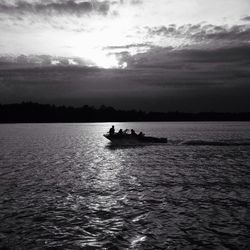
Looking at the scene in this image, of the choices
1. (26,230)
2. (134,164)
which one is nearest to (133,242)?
(26,230)

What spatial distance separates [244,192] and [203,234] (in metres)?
10.2

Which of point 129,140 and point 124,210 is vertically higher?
point 129,140

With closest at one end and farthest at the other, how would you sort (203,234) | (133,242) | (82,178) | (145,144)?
(133,242)
(203,234)
(82,178)
(145,144)

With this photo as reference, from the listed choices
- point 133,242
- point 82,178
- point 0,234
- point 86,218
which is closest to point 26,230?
point 0,234

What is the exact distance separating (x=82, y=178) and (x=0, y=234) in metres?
16.0

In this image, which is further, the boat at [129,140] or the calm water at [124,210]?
the boat at [129,140]

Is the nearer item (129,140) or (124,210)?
(124,210)

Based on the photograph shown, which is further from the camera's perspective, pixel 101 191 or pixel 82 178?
pixel 82 178

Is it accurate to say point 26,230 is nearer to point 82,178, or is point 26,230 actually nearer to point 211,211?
point 211,211

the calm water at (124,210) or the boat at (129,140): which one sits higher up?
the boat at (129,140)

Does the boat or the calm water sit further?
the boat

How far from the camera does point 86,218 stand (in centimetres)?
1734

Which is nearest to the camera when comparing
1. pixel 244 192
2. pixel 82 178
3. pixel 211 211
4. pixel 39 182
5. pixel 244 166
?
pixel 211 211

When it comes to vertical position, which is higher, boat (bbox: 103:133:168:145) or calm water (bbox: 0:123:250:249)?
boat (bbox: 103:133:168:145)
